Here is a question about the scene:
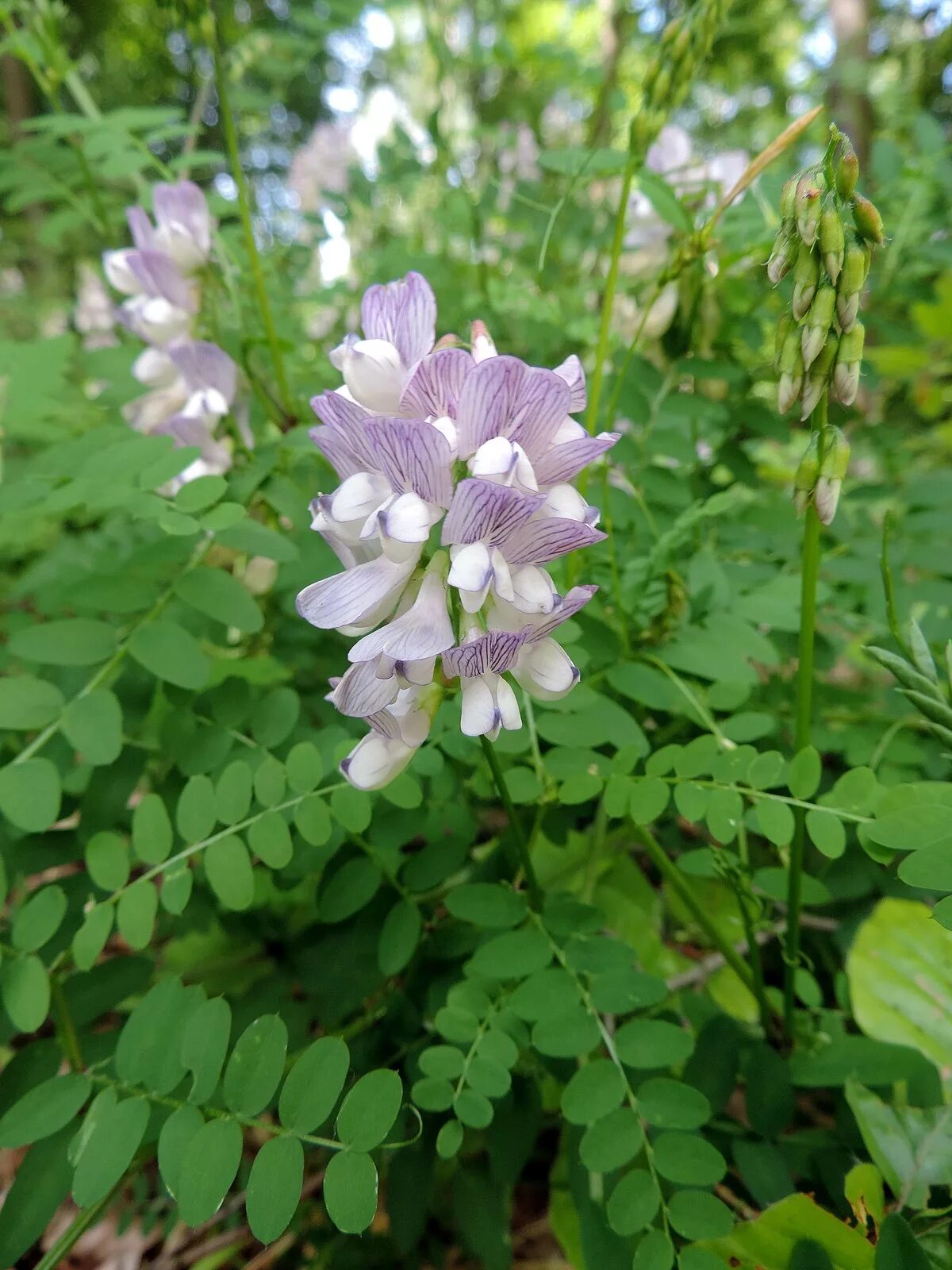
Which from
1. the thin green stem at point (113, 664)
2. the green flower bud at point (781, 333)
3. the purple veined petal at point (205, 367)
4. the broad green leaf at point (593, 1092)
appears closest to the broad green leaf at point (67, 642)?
the thin green stem at point (113, 664)

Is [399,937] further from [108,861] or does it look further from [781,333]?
[781,333]

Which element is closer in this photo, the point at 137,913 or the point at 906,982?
the point at 137,913

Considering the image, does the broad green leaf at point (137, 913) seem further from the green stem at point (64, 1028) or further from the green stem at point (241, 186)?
the green stem at point (241, 186)

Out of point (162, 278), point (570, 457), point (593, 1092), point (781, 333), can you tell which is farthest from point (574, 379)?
point (162, 278)

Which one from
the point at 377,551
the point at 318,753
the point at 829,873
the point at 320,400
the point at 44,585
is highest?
the point at 320,400

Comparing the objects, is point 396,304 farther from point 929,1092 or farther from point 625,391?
point 929,1092

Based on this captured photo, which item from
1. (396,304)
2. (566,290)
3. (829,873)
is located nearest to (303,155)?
(566,290)

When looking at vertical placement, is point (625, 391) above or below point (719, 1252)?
Answer: above
